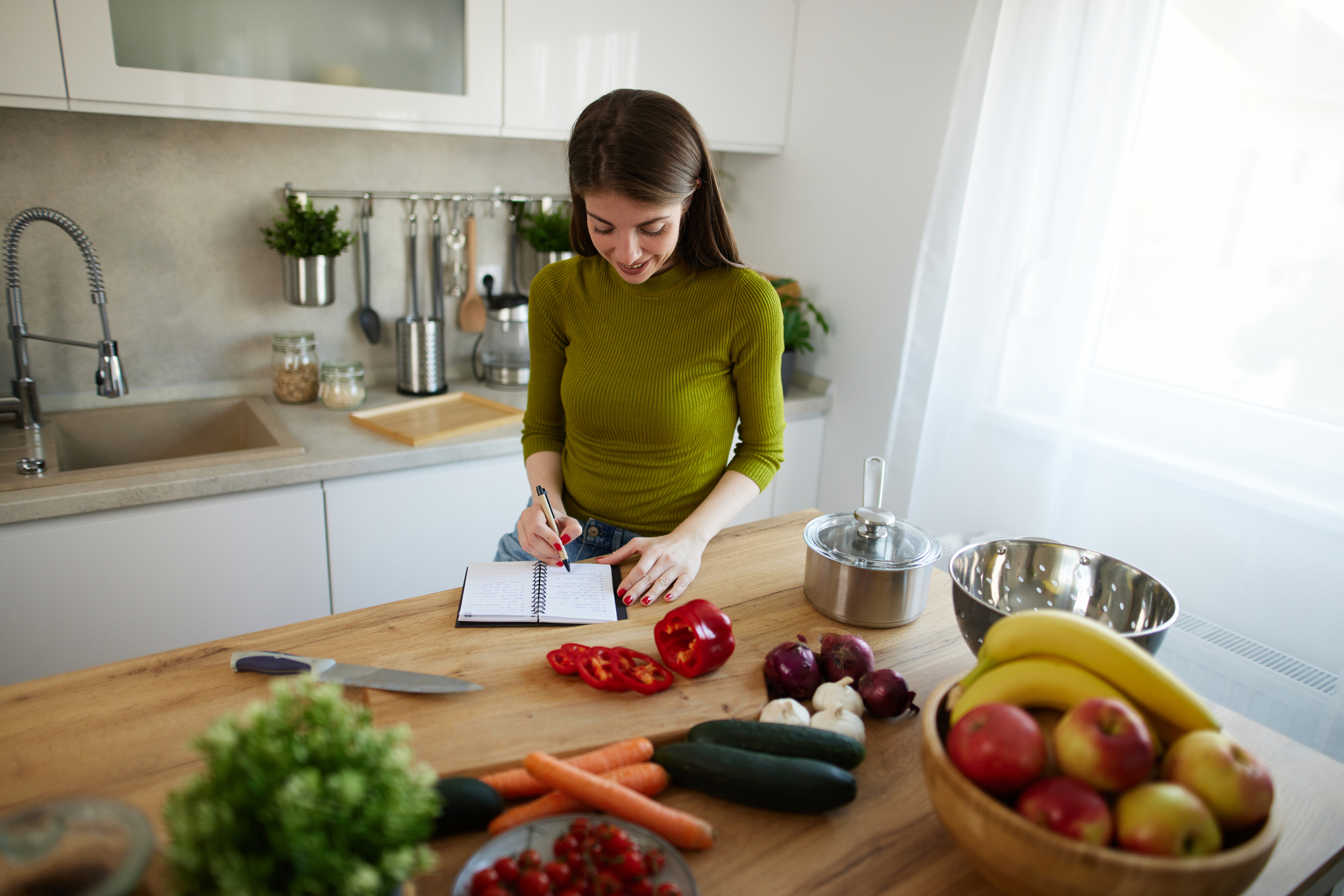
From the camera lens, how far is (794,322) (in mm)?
2609

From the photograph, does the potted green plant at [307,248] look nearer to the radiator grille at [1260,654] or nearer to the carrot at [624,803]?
the carrot at [624,803]

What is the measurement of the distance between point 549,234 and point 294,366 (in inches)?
32.5

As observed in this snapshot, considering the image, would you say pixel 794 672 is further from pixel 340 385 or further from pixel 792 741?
pixel 340 385

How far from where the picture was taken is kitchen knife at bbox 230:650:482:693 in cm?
97

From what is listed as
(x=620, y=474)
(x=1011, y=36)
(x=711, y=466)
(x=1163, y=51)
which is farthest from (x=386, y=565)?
(x=1163, y=51)

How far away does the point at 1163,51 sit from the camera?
70.7 inches

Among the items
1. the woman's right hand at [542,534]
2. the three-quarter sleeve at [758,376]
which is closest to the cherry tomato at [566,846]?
the woman's right hand at [542,534]

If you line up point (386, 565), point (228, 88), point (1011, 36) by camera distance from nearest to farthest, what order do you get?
point (228, 88) → point (1011, 36) → point (386, 565)

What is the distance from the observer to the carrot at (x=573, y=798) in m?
0.80

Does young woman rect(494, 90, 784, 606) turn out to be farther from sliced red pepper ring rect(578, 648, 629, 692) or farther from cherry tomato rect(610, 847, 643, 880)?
cherry tomato rect(610, 847, 643, 880)

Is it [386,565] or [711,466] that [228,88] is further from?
[711,466]

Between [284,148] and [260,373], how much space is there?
616mm

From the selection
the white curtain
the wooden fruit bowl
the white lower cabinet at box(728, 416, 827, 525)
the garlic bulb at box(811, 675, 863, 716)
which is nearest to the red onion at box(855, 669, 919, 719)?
the garlic bulb at box(811, 675, 863, 716)

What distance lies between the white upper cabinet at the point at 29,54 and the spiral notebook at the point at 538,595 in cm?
134
